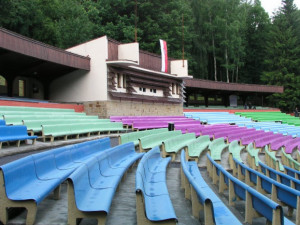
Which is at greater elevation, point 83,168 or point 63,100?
point 63,100

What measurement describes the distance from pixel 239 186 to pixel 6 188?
2899 mm

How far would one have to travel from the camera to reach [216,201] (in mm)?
3713

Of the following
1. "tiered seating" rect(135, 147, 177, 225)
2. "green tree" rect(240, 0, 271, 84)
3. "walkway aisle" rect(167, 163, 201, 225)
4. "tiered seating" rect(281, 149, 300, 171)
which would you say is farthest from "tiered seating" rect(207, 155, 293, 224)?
"green tree" rect(240, 0, 271, 84)

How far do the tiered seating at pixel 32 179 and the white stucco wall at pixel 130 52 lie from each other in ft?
41.2

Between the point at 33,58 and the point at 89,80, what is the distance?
378cm

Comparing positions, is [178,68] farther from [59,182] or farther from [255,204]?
[255,204]

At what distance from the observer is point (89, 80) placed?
1736 cm

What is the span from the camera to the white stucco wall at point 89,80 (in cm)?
1680

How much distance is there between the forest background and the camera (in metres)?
31.8

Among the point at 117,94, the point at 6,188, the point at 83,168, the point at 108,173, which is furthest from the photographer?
the point at 117,94

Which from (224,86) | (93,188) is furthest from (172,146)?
(224,86)

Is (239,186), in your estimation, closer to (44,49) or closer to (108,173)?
(108,173)

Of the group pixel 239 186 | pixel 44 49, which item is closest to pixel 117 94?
pixel 44 49

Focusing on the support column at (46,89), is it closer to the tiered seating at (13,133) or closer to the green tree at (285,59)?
the tiered seating at (13,133)
